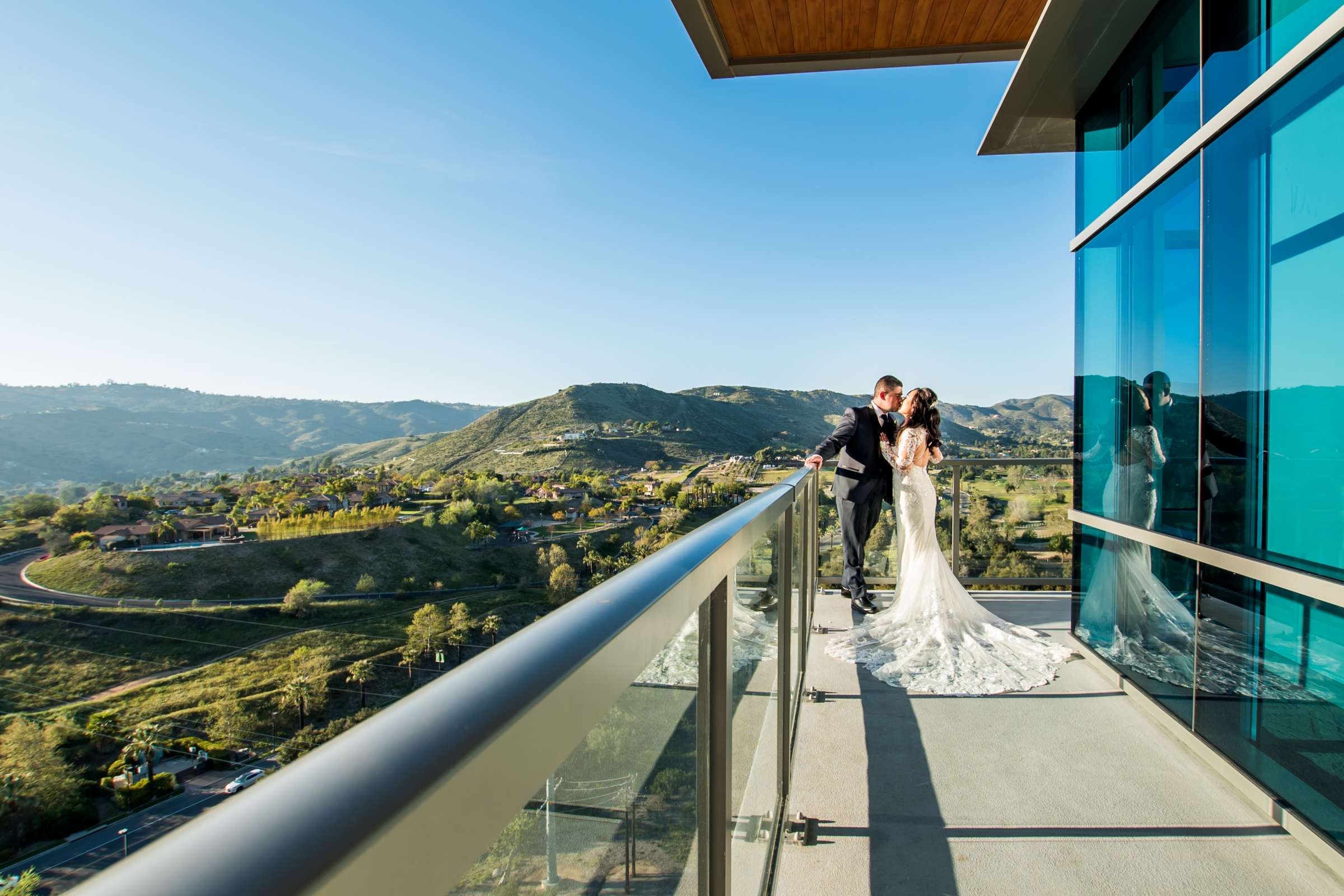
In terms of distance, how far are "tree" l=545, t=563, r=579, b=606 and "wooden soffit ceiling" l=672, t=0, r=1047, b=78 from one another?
19.6 m

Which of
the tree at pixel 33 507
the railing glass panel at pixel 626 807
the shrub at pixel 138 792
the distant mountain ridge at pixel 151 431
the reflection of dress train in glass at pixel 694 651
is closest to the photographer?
the railing glass panel at pixel 626 807

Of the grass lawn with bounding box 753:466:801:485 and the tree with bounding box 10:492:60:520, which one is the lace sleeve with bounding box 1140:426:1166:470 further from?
the tree with bounding box 10:492:60:520

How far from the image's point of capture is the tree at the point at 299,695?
1598cm

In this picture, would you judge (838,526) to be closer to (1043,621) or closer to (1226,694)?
(1043,621)

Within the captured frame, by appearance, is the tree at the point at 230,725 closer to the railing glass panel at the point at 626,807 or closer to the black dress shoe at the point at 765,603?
the black dress shoe at the point at 765,603

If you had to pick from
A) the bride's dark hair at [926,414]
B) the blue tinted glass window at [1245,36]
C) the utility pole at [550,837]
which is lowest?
the utility pole at [550,837]

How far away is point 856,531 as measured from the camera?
6.04 meters

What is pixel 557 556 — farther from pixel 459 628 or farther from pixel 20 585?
pixel 20 585

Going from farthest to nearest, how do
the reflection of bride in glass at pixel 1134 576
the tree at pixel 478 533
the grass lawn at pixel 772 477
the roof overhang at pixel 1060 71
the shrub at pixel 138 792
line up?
the tree at pixel 478 533
the shrub at pixel 138 792
the roof overhang at pixel 1060 71
the reflection of bride in glass at pixel 1134 576
the grass lawn at pixel 772 477

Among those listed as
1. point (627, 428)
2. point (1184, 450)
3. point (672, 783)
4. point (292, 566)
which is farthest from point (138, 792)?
point (627, 428)

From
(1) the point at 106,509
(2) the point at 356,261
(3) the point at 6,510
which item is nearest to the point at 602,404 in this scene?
(1) the point at 106,509

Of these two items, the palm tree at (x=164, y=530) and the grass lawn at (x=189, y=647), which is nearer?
the grass lawn at (x=189, y=647)

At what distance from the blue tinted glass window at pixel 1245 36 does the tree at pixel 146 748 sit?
10.1 meters

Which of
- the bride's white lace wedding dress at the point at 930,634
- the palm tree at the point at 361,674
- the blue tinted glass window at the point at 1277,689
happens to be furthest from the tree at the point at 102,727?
the blue tinted glass window at the point at 1277,689
